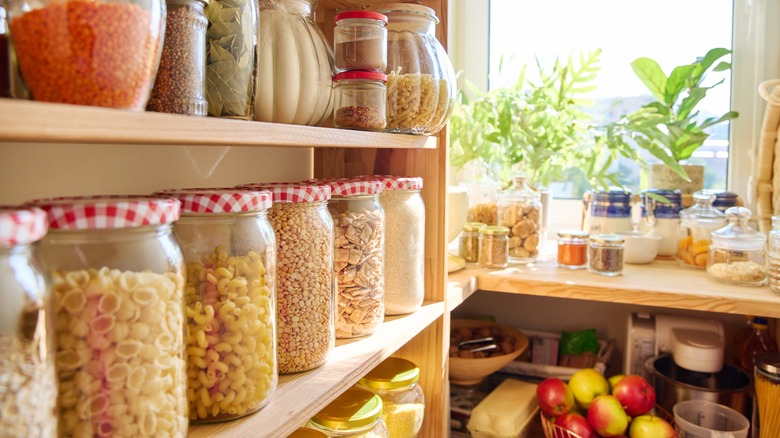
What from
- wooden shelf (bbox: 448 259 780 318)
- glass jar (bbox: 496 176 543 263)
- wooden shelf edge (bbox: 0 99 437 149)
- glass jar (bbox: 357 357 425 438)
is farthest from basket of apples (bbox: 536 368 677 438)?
wooden shelf edge (bbox: 0 99 437 149)

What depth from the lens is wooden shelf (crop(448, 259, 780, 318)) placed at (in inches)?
51.1

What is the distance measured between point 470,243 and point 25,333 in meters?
1.32

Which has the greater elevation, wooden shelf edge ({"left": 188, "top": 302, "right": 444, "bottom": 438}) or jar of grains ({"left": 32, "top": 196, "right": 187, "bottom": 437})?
jar of grains ({"left": 32, "top": 196, "right": 187, "bottom": 437})

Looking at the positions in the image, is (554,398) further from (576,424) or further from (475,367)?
(475,367)

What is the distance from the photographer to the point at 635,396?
146 centimetres

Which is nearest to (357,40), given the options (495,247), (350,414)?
(350,414)

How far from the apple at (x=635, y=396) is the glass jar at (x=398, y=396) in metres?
0.60

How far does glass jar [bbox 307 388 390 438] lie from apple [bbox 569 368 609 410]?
722mm

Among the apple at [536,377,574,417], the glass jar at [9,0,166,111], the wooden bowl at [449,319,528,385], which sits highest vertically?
the glass jar at [9,0,166,111]

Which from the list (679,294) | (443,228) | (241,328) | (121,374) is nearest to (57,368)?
(121,374)

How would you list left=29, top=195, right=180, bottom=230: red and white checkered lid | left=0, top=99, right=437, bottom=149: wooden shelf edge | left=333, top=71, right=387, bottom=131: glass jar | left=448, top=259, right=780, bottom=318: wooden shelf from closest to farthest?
left=0, top=99, right=437, bottom=149: wooden shelf edge, left=29, top=195, right=180, bottom=230: red and white checkered lid, left=333, top=71, right=387, bottom=131: glass jar, left=448, top=259, right=780, bottom=318: wooden shelf

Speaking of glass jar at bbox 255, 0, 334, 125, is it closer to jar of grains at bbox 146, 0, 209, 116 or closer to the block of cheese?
jar of grains at bbox 146, 0, 209, 116

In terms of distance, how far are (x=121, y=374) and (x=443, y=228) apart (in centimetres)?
77

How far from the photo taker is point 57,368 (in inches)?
19.6
